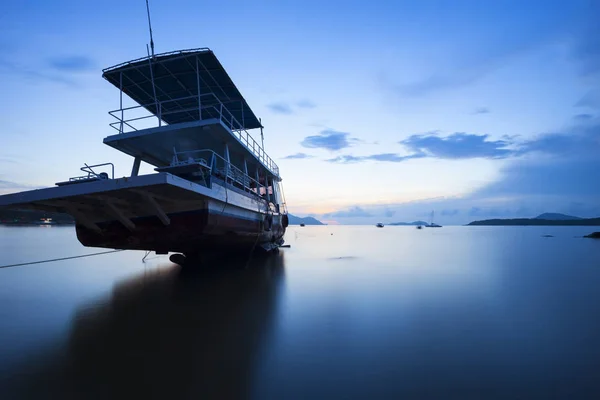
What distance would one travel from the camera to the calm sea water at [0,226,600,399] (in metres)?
4.21

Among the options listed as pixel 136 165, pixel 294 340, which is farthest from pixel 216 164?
pixel 294 340

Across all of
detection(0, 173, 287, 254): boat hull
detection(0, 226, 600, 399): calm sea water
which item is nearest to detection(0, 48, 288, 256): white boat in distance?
detection(0, 173, 287, 254): boat hull

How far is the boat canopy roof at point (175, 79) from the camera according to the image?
11.8 m

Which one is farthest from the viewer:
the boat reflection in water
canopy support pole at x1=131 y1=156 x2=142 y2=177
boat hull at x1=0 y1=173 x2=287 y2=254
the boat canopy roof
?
canopy support pole at x1=131 y1=156 x2=142 y2=177

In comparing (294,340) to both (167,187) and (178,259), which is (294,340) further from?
(178,259)

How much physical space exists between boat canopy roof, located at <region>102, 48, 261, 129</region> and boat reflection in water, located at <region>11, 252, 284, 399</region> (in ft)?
21.8

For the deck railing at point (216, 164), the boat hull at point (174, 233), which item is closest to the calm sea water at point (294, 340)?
the boat hull at point (174, 233)

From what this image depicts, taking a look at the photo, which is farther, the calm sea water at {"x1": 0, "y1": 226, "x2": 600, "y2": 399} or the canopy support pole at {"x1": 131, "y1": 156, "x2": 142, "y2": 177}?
the canopy support pole at {"x1": 131, "y1": 156, "x2": 142, "y2": 177}

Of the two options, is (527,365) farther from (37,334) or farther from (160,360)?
(37,334)

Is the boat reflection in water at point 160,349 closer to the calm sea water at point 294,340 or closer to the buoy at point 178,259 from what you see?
the calm sea water at point 294,340

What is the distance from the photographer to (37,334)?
6.18m

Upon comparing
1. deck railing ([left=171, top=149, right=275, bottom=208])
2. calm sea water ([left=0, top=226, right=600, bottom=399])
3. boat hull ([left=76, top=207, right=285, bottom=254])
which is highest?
deck railing ([left=171, top=149, right=275, bottom=208])

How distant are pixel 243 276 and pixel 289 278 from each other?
201cm

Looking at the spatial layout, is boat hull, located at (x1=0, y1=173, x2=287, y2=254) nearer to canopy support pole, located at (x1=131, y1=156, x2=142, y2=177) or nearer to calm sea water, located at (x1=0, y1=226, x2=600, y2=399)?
calm sea water, located at (x1=0, y1=226, x2=600, y2=399)
